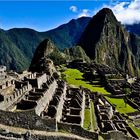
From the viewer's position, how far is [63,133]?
34031 mm

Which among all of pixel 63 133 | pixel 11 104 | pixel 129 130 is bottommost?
pixel 129 130

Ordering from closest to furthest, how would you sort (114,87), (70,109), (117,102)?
(70,109)
(117,102)
(114,87)

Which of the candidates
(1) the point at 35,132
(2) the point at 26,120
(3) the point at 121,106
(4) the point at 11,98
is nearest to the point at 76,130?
(1) the point at 35,132

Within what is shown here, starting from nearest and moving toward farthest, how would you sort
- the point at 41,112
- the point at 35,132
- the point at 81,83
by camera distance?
the point at 35,132 → the point at 41,112 → the point at 81,83

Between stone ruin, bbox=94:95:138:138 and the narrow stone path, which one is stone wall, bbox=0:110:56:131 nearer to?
the narrow stone path

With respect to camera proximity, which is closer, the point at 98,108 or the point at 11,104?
the point at 11,104

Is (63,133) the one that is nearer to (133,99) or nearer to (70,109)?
(70,109)

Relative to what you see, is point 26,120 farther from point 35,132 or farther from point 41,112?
point 41,112

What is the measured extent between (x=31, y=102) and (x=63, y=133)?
6247 millimetres

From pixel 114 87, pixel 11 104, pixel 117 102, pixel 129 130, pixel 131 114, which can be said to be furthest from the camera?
pixel 114 87

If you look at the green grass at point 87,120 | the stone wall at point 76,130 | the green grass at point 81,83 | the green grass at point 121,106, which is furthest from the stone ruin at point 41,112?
the green grass at point 81,83

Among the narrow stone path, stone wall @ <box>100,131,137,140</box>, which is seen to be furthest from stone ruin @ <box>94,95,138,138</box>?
the narrow stone path

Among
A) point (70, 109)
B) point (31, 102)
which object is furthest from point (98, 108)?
point (31, 102)

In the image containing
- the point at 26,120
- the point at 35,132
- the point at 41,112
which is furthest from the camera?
the point at 41,112
